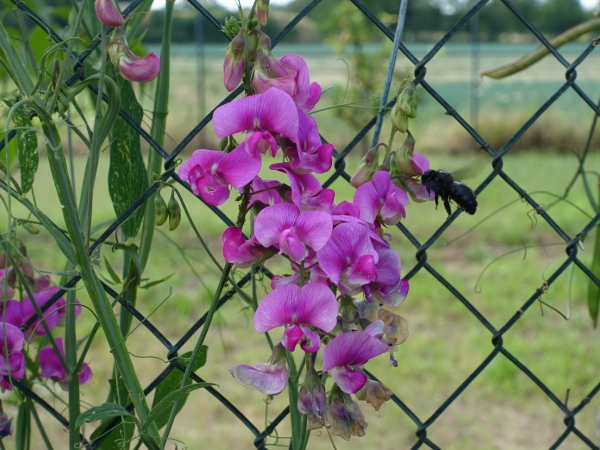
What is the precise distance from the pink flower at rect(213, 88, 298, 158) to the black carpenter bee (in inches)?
8.1

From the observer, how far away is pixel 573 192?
14.7 ft

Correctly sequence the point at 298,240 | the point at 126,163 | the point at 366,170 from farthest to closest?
the point at 126,163, the point at 366,170, the point at 298,240

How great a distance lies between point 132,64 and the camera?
0.52m

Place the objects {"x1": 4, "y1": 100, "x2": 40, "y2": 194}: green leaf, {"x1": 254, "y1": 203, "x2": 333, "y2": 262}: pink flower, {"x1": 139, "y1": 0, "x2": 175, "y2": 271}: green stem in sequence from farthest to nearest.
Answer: {"x1": 139, "y1": 0, "x2": 175, "y2": 271}: green stem → {"x1": 4, "y1": 100, "x2": 40, "y2": 194}: green leaf → {"x1": 254, "y1": 203, "x2": 333, "y2": 262}: pink flower

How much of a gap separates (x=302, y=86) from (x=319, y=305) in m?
0.16

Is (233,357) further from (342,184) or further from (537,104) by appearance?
(537,104)

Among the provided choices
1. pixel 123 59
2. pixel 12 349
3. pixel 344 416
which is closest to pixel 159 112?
pixel 123 59

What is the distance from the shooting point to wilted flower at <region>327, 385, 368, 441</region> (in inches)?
18.8

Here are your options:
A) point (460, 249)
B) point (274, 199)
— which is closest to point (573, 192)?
point (460, 249)

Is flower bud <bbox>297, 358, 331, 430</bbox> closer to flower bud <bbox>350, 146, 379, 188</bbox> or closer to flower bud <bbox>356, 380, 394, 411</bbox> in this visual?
flower bud <bbox>356, 380, 394, 411</bbox>

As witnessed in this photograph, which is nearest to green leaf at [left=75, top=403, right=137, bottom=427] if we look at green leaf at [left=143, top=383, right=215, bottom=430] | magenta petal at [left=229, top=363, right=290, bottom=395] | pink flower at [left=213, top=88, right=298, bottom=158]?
green leaf at [left=143, top=383, right=215, bottom=430]

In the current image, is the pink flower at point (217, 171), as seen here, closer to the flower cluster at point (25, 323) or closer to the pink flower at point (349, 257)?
the pink flower at point (349, 257)

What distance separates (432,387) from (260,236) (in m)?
1.78

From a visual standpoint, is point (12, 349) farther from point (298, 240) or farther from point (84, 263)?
point (298, 240)
